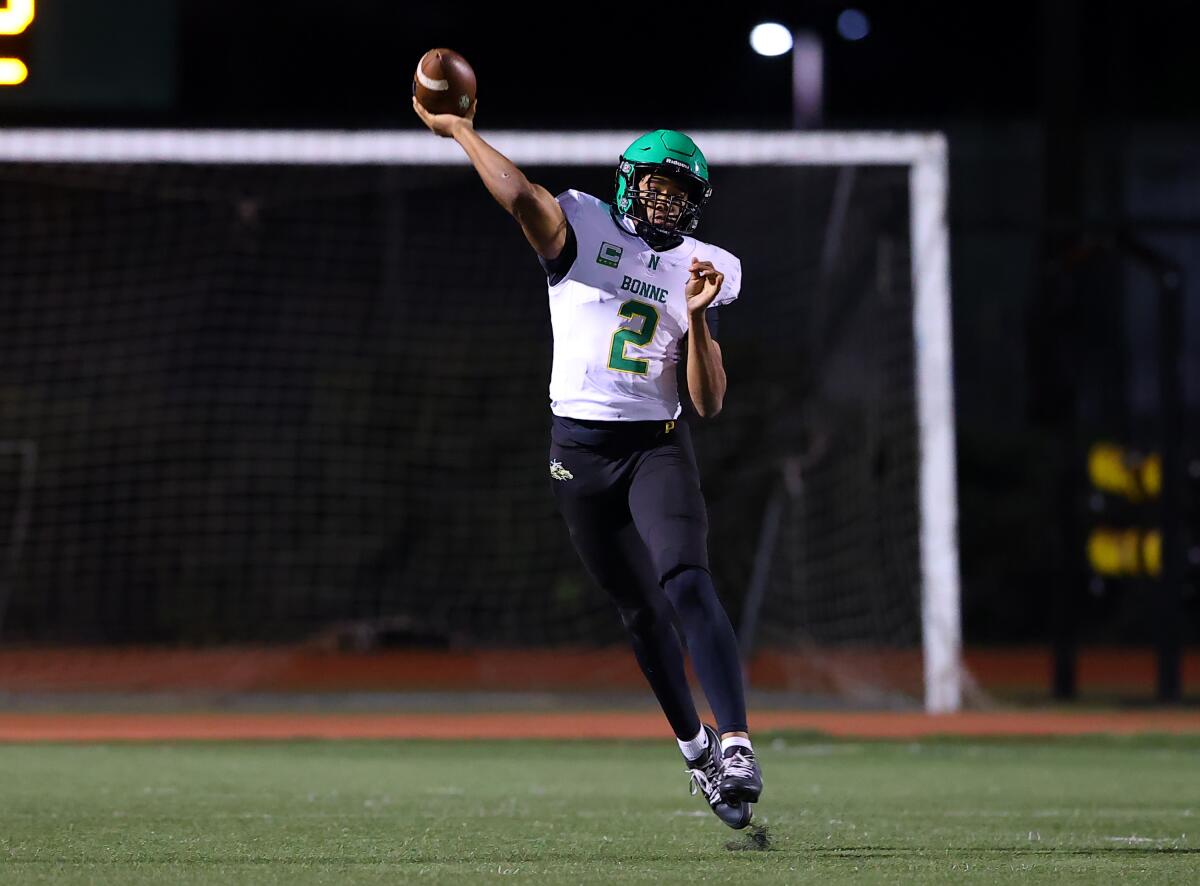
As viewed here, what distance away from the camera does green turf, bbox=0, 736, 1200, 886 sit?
4.16 metres

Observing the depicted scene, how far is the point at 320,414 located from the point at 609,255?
436 inches

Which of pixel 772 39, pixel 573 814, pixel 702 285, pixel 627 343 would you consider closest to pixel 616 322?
pixel 627 343

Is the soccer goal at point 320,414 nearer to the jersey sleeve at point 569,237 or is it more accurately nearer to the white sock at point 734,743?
the jersey sleeve at point 569,237

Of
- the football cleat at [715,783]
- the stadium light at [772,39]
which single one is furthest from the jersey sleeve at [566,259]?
the stadium light at [772,39]

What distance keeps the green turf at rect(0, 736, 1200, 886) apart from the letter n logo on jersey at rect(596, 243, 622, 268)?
1.60 m

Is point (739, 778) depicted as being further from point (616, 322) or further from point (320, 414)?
point (320, 414)

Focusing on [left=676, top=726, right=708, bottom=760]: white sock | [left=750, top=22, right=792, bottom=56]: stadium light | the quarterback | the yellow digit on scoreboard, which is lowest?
[left=676, top=726, right=708, bottom=760]: white sock

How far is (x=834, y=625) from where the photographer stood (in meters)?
12.7

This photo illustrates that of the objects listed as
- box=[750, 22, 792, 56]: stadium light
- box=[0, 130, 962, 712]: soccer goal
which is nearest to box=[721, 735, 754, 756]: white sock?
box=[0, 130, 962, 712]: soccer goal

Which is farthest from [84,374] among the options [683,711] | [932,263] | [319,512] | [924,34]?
[924,34]

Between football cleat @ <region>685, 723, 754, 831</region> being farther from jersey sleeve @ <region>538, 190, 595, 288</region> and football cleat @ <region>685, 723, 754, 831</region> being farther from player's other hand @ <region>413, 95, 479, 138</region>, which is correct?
player's other hand @ <region>413, 95, 479, 138</region>

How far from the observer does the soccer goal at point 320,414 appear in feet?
48.5

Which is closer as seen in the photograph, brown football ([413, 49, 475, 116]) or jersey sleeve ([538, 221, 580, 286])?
jersey sleeve ([538, 221, 580, 286])

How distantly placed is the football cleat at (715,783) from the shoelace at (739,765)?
0.03 meters
